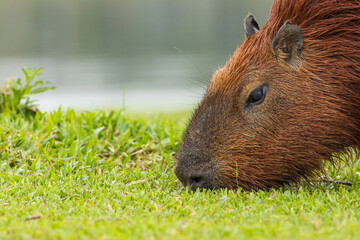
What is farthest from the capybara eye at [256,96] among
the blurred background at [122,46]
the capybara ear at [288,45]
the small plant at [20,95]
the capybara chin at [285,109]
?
the small plant at [20,95]

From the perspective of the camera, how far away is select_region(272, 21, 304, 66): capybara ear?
4582 mm

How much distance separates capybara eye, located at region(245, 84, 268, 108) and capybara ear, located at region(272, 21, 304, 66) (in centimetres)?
29

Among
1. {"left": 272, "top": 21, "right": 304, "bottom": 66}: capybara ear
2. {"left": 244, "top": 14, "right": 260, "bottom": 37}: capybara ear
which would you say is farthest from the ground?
{"left": 244, "top": 14, "right": 260, "bottom": 37}: capybara ear

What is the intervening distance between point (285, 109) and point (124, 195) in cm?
143

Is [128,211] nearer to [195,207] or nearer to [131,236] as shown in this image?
[195,207]

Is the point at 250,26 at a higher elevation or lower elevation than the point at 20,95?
higher

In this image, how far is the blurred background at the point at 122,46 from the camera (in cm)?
1795

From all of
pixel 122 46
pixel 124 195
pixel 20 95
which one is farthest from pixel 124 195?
pixel 122 46

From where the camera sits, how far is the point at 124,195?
172 inches

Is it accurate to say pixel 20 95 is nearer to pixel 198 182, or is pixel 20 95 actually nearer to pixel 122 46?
pixel 198 182

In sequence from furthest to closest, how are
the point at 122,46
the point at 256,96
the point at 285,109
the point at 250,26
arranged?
the point at 122,46, the point at 250,26, the point at 256,96, the point at 285,109

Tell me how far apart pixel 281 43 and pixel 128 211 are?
6.15ft

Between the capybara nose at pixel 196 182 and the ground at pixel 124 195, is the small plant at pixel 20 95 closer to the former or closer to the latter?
the ground at pixel 124 195

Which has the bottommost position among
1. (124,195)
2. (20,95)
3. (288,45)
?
(124,195)
